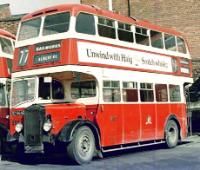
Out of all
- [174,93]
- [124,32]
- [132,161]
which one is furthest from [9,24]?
[132,161]

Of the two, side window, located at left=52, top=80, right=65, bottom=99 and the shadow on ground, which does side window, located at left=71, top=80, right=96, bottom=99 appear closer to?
side window, located at left=52, top=80, right=65, bottom=99

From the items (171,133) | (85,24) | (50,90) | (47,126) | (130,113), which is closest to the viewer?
(47,126)

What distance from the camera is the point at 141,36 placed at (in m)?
15.4

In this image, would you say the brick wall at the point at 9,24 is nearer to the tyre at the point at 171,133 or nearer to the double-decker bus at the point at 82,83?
the double-decker bus at the point at 82,83

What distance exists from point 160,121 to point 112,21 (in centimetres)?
389

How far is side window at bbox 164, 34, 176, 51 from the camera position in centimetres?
1672

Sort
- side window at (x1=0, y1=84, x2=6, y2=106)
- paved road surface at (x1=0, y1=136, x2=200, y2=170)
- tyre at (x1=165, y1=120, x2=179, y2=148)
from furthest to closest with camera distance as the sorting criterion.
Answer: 1. tyre at (x1=165, y1=120, x2=179, y2=148)
2. side window at (x1=0, y1=84, x2=6, y2=106)
3. paved road surface at (x1=0, y1=136, x2=200, y2=170)

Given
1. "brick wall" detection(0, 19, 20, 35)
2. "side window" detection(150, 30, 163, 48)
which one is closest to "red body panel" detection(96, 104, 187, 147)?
"side window" detection(150, 30, 163, 48)

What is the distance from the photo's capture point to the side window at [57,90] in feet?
43.8

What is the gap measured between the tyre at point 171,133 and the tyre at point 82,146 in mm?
4240

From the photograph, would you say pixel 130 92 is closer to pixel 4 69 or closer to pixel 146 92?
pixel 146 92

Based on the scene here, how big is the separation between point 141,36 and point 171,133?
3579mm

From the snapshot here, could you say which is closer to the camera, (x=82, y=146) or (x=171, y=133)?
(x=82, y=146)

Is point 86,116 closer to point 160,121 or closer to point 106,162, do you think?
point 106,162
